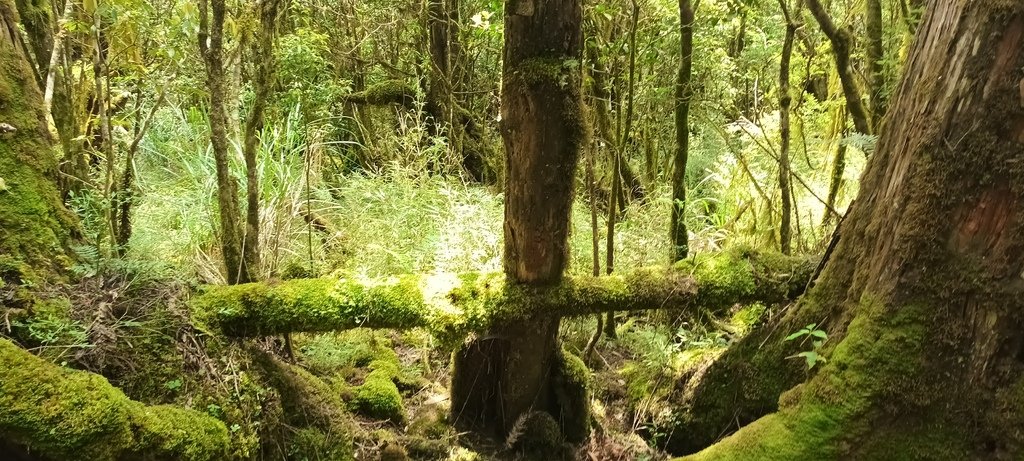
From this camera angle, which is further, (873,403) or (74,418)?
(873,403)

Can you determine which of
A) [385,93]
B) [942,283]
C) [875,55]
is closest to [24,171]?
[942,283]

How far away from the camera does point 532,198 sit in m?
2.88

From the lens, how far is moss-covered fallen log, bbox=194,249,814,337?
284cm

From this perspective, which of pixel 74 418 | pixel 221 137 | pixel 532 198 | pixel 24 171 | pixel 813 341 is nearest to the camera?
pixel 74 418

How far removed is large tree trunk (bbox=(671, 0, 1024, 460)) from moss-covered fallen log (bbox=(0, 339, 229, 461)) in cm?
236

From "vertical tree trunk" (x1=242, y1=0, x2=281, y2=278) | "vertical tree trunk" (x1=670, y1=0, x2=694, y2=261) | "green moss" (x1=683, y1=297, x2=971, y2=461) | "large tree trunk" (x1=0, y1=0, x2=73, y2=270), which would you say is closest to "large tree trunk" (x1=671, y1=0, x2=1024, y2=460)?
"green moss" (x1=683, y1=297, x2=971, y2=461)

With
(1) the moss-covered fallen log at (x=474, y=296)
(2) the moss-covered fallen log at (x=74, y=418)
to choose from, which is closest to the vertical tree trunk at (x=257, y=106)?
(1) the moss-covered fallen log at (x=474, y=296)

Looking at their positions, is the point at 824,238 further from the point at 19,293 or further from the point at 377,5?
the point at 377,5

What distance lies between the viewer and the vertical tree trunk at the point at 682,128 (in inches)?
144

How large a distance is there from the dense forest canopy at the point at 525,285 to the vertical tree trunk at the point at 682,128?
2 cm

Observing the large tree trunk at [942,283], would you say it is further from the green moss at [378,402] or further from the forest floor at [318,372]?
the green moss at [378,402]

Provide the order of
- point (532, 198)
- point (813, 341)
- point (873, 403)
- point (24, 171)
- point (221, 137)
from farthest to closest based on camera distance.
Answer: point (221, 137) < point (532, 198) < point (813, 341) < point (24, 171) < point (873, 403)

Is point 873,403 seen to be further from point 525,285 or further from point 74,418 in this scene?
point 74,418

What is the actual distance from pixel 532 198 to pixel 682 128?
5.51ft
